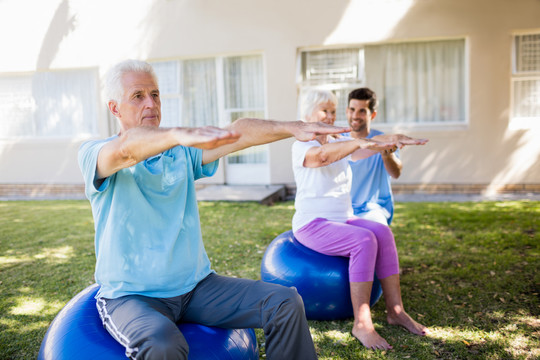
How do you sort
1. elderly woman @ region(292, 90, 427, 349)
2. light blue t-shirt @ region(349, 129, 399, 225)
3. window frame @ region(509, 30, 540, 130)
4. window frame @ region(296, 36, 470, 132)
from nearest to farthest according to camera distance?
elderly woman @ region(292, 90, 427, 349) < light blue t-shirt @ region(349, 129, 399, 225) < window frame @ region(509, 30, 540, 130) < window frame @ region(296, 36, 470, 132)

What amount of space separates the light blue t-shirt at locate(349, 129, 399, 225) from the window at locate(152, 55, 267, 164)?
515 cm

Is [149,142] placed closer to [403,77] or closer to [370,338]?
[370,338]

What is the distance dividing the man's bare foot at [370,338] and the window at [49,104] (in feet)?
27.6

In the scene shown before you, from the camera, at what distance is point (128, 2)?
9281 millimetres

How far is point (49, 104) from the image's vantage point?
10.2 meters

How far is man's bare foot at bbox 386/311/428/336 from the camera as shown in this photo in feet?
10.3

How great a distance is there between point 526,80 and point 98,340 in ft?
27.1

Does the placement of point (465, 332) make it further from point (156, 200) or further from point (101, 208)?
point (101, 208)

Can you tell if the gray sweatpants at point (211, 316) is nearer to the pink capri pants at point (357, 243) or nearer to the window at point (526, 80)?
the pink capri pants at point (357, 243)

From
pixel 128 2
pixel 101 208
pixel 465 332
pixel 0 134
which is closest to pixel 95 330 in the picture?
pixel 101 208

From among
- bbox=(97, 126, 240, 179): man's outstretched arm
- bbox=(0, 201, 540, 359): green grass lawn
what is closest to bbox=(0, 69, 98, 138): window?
bbox=(0, 201, 540, 359): green grass lawn

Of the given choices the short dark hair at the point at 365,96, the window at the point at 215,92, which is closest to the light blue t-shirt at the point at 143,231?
the short dark hair at the point at 365,96

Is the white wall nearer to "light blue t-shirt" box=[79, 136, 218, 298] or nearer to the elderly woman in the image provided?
the elderly woman

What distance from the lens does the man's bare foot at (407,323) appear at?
3.15 meters
